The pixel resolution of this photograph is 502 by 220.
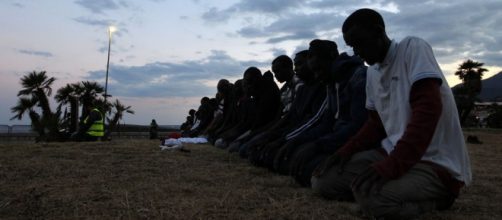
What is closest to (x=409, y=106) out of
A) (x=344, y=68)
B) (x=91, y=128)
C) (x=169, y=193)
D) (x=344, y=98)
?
(x=344, y=98)

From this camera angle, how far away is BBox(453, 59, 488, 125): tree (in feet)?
99.1

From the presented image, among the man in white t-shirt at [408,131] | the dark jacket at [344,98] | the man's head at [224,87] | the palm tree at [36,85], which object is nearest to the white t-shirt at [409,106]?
the man in white t-shirt at [408,131]

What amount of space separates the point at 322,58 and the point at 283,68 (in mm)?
2258

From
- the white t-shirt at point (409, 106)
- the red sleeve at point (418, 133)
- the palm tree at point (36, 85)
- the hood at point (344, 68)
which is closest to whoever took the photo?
the red sleeve at point (418, 133)

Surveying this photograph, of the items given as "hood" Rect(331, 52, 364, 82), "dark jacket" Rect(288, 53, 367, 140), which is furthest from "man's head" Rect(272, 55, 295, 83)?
"hood" Rect(331, 52, 364, 82)

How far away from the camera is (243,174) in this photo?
4270mm

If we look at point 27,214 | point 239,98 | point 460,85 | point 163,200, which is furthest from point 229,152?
point 460,85

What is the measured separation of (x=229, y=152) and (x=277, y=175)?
8.30ft

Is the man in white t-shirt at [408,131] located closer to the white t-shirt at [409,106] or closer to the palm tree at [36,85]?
the white t-shirt at [409,106]

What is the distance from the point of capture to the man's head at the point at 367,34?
2482mm

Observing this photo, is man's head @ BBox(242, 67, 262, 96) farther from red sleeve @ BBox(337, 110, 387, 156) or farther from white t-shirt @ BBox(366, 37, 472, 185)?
white t-shirt @ BBox(366, 37, 472, 185)

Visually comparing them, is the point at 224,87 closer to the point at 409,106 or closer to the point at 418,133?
the point at 409,106

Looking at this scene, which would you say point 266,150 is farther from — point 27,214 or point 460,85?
point 460,85

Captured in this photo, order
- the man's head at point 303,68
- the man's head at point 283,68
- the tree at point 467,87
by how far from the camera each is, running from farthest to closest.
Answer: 1. the tree at point 467,87
2. the man's head at point 283,68
3. the man's head at point 303,68
